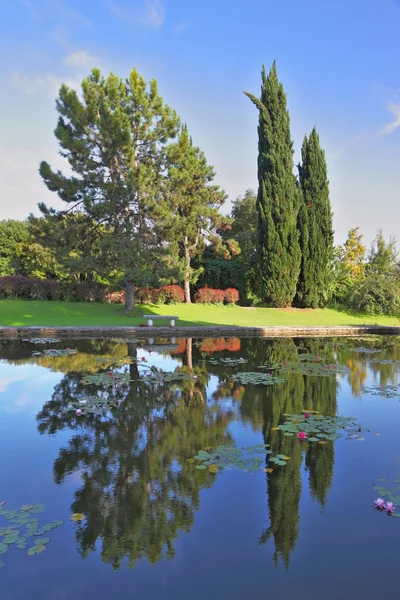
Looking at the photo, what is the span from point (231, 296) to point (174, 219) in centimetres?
766

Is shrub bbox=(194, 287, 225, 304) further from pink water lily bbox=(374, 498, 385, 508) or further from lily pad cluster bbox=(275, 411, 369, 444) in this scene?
pink water lily bbox=(374, 498, 385, 508)

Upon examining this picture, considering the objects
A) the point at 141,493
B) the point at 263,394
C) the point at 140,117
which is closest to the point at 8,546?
the point at 141,493

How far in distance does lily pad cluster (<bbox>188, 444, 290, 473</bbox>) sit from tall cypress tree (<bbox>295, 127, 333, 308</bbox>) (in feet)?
69.5

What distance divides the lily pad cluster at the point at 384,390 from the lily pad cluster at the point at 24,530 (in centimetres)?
595

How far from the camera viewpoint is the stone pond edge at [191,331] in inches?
601

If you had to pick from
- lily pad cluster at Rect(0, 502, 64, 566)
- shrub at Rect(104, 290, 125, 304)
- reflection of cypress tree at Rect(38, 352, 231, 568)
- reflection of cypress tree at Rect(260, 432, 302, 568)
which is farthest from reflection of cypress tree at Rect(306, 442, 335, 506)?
shrub at Rect(104, 290, 125, 304)

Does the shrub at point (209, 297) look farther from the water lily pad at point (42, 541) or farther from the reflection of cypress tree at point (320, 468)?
the water lily pad at point (42, 541)

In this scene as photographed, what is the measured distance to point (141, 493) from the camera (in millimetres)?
3711

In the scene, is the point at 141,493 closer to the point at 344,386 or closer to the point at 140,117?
the point at 344,386

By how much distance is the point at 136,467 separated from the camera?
4234mm

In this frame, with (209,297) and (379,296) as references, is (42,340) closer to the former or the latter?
(209,297)

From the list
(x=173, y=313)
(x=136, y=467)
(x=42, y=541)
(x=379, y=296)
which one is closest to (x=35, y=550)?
(x=42, y=541)

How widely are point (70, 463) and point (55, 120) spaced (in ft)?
61.7

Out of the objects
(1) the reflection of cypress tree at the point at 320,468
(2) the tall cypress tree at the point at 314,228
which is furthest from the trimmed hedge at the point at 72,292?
(1) the reflection of cypress tree at the point at 320,468
